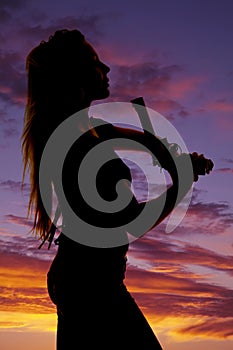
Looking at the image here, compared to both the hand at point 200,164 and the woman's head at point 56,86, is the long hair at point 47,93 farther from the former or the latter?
the hand at point 200,164

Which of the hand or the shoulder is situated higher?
the shoulder

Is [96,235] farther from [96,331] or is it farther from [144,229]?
[96,331]

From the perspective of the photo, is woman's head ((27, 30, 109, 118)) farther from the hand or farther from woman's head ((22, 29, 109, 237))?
the hand

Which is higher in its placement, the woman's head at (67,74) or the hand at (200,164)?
the woman's head at (67,74)

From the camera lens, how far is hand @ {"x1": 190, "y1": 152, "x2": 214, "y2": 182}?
14.5ft

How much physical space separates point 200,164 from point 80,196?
755mm

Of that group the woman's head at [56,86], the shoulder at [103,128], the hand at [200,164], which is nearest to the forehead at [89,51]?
the woman's head at [56,86]

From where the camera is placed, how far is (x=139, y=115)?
4578 millimetres

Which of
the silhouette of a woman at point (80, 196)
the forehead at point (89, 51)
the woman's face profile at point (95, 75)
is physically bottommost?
the silhouette of a woman at point (80, 196)

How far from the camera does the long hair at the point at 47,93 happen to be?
193 inches

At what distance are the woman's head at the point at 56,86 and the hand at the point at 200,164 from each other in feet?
2.53

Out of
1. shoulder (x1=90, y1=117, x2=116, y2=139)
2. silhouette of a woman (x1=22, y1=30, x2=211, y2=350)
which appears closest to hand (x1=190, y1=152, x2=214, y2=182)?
silhouette of a woman (x1=22, y1=30, x2=211, y2=350)

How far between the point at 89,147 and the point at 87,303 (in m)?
0.93

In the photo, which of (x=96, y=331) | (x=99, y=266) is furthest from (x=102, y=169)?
(x=96, y=331)
